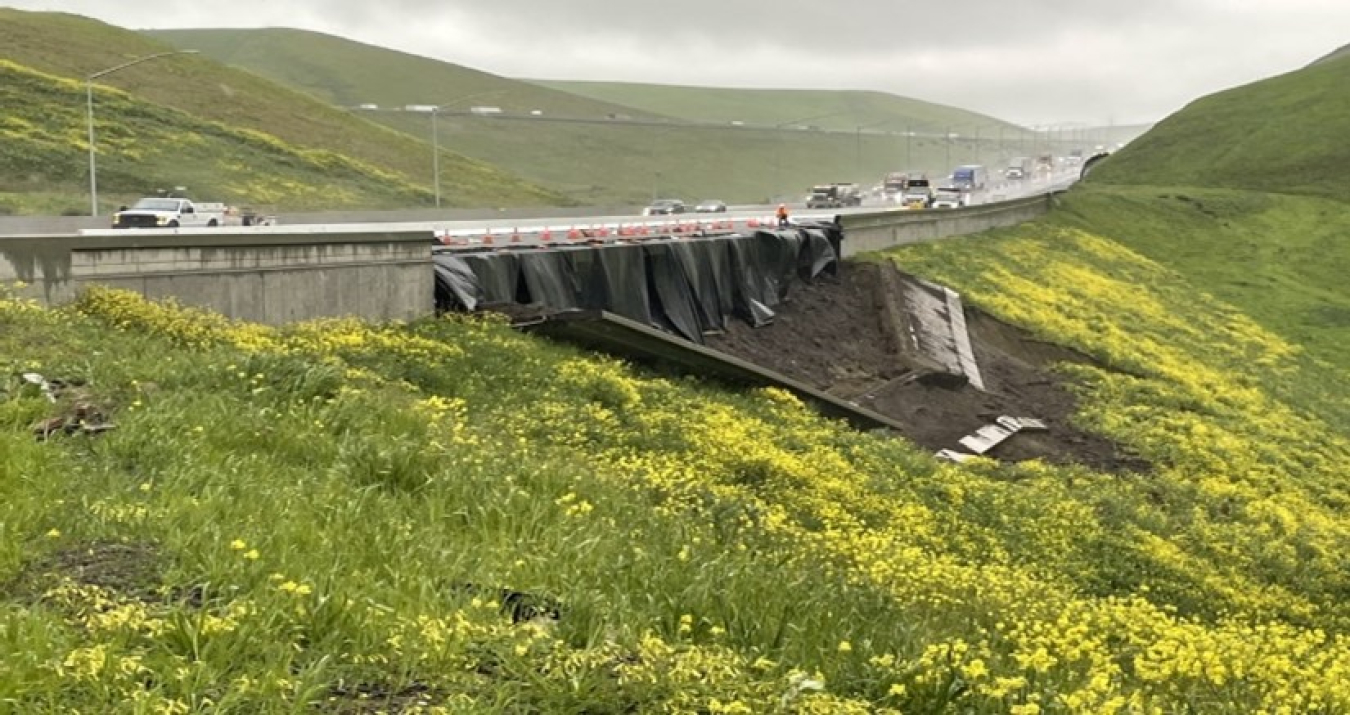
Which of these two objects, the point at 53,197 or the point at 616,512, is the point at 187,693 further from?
the point at 53,197

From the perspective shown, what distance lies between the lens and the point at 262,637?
463 cm

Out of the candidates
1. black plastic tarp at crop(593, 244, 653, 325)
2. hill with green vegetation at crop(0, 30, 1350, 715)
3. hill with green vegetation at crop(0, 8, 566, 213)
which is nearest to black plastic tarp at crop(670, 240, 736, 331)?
black plastic tarp at crop(593, 244, 653, 325)


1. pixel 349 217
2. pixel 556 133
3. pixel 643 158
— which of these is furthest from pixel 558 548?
pixel 556 133

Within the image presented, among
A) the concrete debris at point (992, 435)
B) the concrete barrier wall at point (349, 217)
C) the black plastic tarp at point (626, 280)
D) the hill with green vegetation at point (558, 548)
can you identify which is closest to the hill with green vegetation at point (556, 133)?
the concrete barrier wall at point (349, 217)

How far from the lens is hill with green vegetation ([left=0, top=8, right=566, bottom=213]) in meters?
57.9

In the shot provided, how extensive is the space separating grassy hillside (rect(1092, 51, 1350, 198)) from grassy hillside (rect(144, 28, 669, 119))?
325ft

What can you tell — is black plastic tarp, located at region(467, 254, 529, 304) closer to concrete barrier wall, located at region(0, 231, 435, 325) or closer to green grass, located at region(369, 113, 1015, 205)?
concrete barrier wall, located at region(0, 231, 435, 325)

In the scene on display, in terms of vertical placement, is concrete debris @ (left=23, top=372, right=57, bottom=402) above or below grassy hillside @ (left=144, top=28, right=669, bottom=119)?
below

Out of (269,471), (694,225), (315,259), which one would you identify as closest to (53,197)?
(694,225)

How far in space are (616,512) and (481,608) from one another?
3231 millimetres

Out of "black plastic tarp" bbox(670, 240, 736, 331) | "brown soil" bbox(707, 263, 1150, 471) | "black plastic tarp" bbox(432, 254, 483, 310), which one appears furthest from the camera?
"black plastic tarp" bbox(670, 240, 736, 331)

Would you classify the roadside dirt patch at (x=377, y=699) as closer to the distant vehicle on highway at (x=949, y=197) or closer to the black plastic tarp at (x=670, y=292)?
Answer: the black plastic tarp at (x=670, y=292)

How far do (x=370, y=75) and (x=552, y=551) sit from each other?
586 ft

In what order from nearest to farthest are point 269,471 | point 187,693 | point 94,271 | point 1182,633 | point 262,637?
point 187,693 < point 262,637 < point 269,471 < point 1182,633 < point 94,271
